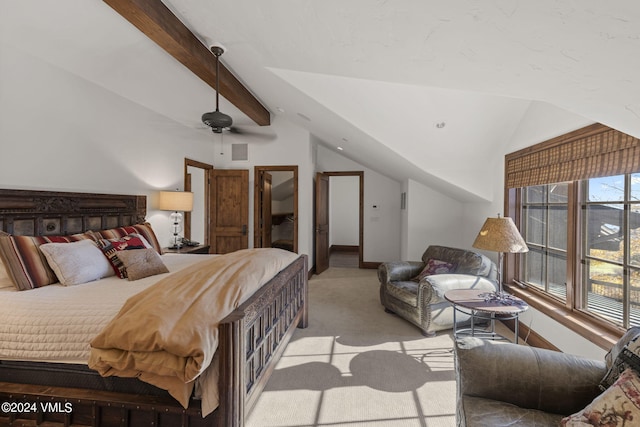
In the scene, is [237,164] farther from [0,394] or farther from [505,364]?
[505,364]

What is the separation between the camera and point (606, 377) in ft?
4.10

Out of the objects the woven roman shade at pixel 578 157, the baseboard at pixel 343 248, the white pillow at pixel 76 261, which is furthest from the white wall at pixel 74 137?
the baseboard at pixel 343 248

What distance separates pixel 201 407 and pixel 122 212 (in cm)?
262

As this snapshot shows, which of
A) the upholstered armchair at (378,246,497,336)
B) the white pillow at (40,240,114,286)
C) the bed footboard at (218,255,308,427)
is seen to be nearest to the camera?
the bed footboard at (218,255,308,427)

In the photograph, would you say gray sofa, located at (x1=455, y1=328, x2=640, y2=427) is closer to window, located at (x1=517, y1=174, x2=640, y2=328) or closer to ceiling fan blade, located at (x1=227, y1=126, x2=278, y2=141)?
window, located at (x1=517, y1=174, x2=640, y2=328)

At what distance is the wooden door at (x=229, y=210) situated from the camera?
16.7 ft

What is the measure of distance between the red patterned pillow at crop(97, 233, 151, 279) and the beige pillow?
46mm

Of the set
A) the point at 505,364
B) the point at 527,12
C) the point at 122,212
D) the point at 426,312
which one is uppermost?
the point at 527,12

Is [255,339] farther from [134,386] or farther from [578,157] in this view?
[578,157]

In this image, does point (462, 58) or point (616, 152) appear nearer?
point (462, 58)

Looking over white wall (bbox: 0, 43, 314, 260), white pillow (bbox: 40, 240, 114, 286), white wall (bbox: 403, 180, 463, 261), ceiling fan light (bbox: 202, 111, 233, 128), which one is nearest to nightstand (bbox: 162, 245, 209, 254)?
white wall (bbox: 0, 43, 314, 260)

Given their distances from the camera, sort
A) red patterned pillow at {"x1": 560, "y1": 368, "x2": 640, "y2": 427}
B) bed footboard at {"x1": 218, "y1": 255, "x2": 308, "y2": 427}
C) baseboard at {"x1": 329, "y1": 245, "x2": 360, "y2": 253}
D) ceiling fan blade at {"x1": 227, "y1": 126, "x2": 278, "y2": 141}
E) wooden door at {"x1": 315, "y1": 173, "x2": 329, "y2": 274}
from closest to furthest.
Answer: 1. red patterned pillow at {"x1": 560, "y1": 368, "x2": 640, "y2": 427}
2. bed footboard at {"x1": 218, "y1": 255, "x2": 308, "y2": 427}
3. ceiling fan blade at {"x1": 227, "y1": 126, "x2": 278, "y2": 141}
4. wooden door at {"x1": 315, "y1": 173, "x2": 329, "y2": 274}
5. baseboard at {"x1": 329, "y1": 245, "x2": 360, "y2": 253}

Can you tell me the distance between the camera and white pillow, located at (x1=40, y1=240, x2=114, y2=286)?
2.05 meters

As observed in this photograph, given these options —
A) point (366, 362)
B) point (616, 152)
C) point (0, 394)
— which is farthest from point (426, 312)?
point (0, 394)
